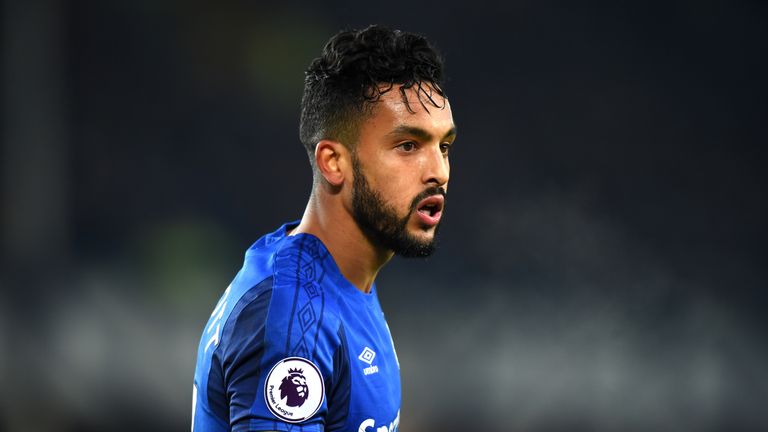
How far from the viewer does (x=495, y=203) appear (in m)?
4.90

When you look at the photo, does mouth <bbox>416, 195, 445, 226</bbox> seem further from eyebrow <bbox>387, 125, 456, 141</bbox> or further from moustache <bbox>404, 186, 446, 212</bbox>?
eyebrow <bbox>387, 125, 456, 141</bbox>

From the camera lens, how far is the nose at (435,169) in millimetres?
1898

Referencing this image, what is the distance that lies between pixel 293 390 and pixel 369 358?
0.31 m

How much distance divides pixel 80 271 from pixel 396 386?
341 centimetres

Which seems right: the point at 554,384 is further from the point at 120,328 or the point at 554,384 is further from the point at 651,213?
the point at 120,328

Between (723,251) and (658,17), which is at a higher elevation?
(658,17)

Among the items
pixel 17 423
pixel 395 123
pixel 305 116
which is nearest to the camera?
pixel 17 423

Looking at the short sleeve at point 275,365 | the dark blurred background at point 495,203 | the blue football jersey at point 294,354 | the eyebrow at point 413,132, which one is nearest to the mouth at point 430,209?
the eyebrow at point 413,132

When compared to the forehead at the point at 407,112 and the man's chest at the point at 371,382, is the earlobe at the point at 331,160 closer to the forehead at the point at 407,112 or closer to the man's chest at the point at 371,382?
the forehead at the point at 407,112

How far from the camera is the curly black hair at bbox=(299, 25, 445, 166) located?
191 cm

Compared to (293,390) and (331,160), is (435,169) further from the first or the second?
(293,390)

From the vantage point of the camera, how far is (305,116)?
2.04 metres

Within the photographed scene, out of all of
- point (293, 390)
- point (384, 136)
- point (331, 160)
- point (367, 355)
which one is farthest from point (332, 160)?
point (293, 390)

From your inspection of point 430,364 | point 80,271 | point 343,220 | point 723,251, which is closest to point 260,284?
point 343,220
